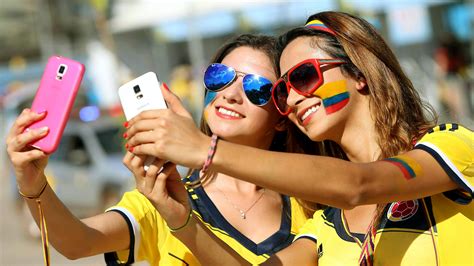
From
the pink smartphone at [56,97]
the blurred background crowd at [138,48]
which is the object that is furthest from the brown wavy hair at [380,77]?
the blurred background crowd at [138,48]

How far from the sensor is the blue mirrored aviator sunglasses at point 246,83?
10.2 feet

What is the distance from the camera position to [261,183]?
1.97 meters

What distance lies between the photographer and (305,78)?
2.61m

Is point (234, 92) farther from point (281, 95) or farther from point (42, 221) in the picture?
point (42, 221)

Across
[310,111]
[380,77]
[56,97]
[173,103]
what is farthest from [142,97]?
[380,77]

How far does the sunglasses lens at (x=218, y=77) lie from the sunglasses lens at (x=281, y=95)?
0.76 ft

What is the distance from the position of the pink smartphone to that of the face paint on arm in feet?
2.99

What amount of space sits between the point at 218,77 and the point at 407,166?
45.5 inches

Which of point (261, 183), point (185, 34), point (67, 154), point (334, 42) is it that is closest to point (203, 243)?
point (261, 183)

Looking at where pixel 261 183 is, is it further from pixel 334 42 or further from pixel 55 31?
pixel 55 31

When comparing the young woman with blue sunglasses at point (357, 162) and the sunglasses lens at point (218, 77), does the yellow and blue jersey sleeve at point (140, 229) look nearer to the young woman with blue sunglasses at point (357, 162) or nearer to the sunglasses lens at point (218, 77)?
the young woman with blue sunglasses at point (357, 162)

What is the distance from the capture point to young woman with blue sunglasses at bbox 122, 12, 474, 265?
1985 millimetres

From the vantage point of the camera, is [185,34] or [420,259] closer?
[420,259]

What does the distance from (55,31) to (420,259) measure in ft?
41.3
